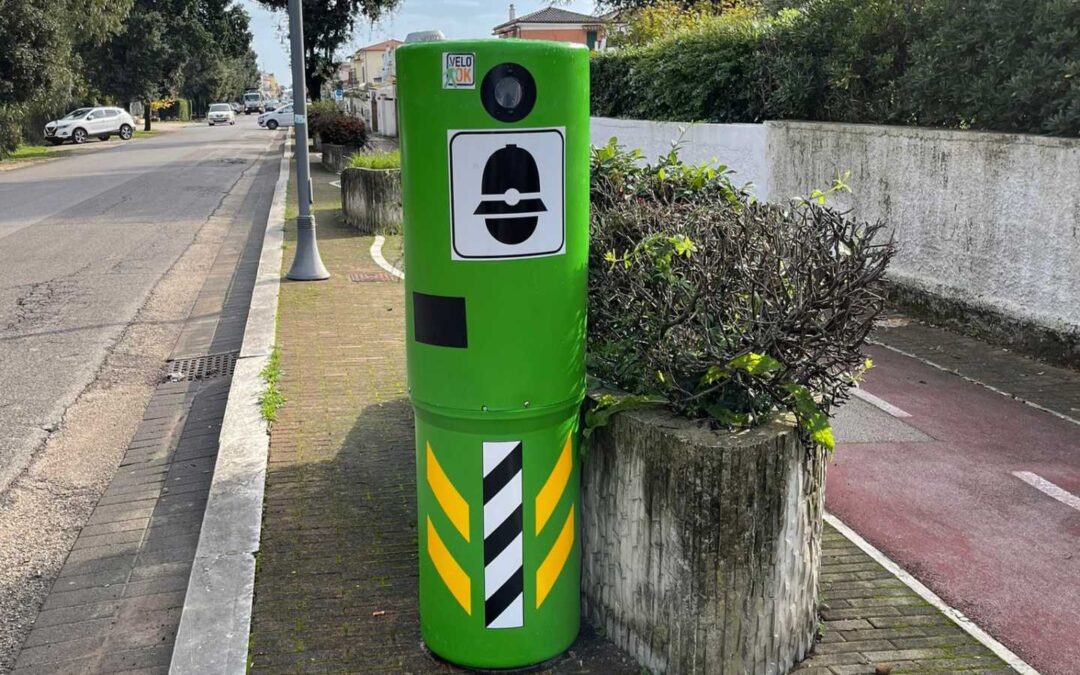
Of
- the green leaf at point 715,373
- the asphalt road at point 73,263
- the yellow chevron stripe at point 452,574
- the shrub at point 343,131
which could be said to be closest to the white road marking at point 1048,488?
the green leaf at point 715,373

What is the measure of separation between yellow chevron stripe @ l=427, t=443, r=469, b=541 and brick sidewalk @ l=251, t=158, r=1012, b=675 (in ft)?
1.96

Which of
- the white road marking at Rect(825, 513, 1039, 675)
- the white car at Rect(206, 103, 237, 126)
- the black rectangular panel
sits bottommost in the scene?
the white road marking at Rect(825, 513, 1039, 675)

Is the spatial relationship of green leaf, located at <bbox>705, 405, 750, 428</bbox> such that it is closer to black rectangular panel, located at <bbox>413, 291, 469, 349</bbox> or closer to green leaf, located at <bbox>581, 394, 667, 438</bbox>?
green leaf, located at <bbox>581, 394, 667, 438</bbox>

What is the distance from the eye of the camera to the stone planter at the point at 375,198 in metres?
14.7

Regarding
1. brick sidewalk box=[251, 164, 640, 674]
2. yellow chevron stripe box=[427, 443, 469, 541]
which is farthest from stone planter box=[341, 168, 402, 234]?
yellow chevron stripe box=[427, 443, 469, 541]

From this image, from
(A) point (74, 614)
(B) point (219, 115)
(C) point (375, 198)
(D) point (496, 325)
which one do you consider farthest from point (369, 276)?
(B) point (219, 115)

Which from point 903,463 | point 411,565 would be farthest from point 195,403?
point 903,463

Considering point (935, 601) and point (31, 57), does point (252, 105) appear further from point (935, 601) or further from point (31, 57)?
point (935, 601)

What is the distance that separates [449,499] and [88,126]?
48.3m

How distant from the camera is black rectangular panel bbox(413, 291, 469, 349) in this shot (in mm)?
3314

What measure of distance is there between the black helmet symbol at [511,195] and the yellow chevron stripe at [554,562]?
41.7 inches

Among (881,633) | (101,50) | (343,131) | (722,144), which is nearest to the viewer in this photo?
(881,633)

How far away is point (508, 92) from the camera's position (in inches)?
126

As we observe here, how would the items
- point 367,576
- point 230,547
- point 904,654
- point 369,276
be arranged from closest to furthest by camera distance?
point 904,654 < point 367,576 < point 230,547 < point 369,276
